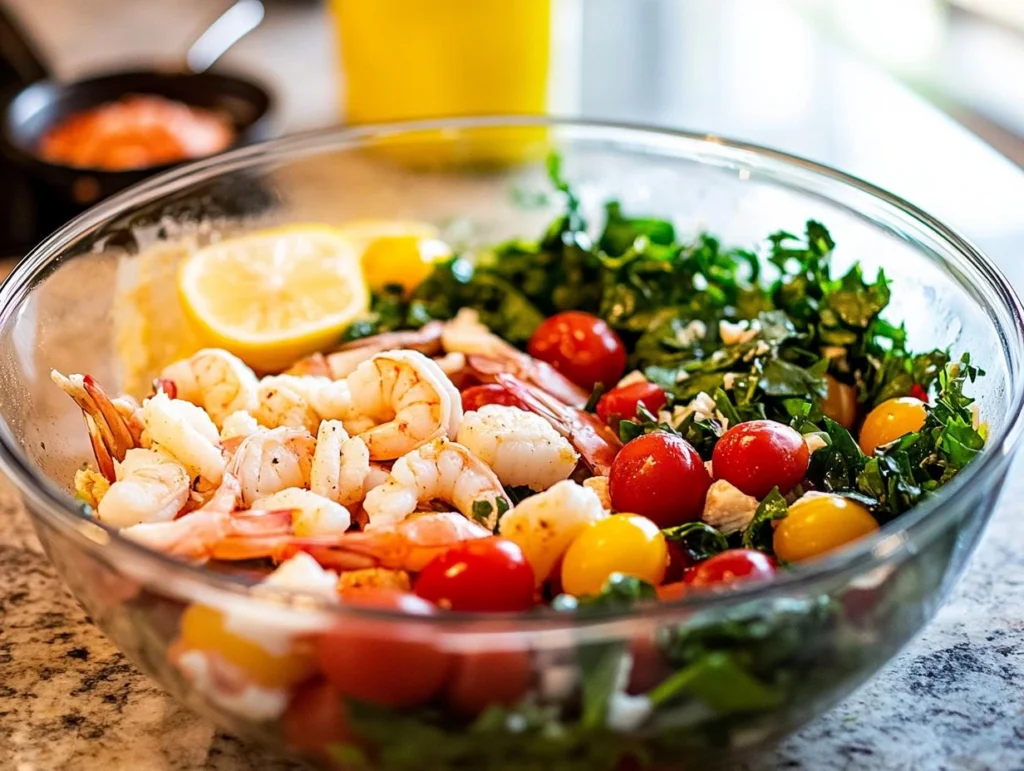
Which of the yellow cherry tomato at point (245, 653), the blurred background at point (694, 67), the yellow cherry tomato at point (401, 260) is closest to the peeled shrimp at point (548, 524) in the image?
the yellow cherry tomato at point (245, 653)

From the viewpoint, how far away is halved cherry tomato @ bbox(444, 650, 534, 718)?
25.1 inches

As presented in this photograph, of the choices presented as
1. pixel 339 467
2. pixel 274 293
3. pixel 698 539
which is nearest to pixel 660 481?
pixel 698 539

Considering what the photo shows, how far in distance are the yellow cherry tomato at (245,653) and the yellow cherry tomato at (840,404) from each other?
615mm

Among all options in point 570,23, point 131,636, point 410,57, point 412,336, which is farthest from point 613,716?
point 570,23

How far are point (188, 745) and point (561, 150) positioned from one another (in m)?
0.87

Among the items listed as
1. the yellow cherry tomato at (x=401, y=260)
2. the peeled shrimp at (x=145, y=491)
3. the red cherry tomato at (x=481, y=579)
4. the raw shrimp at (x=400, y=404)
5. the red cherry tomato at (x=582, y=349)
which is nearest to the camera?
the red cherry tomato at (x=481, y=579)

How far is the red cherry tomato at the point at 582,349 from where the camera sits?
1.21 metres

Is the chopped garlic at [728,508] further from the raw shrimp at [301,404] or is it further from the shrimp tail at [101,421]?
the shrimp tail at [101,421]

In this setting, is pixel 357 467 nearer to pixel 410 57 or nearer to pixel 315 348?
pixel 315 348

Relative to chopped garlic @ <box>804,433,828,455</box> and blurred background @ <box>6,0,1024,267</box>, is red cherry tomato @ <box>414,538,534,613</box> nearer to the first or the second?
chopped garlic @ <box>804,433,828,455</box>

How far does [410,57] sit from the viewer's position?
6.07 feet

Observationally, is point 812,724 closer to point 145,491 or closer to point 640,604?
point 640,604

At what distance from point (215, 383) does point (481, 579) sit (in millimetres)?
426

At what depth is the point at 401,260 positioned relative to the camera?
4.69 ft
